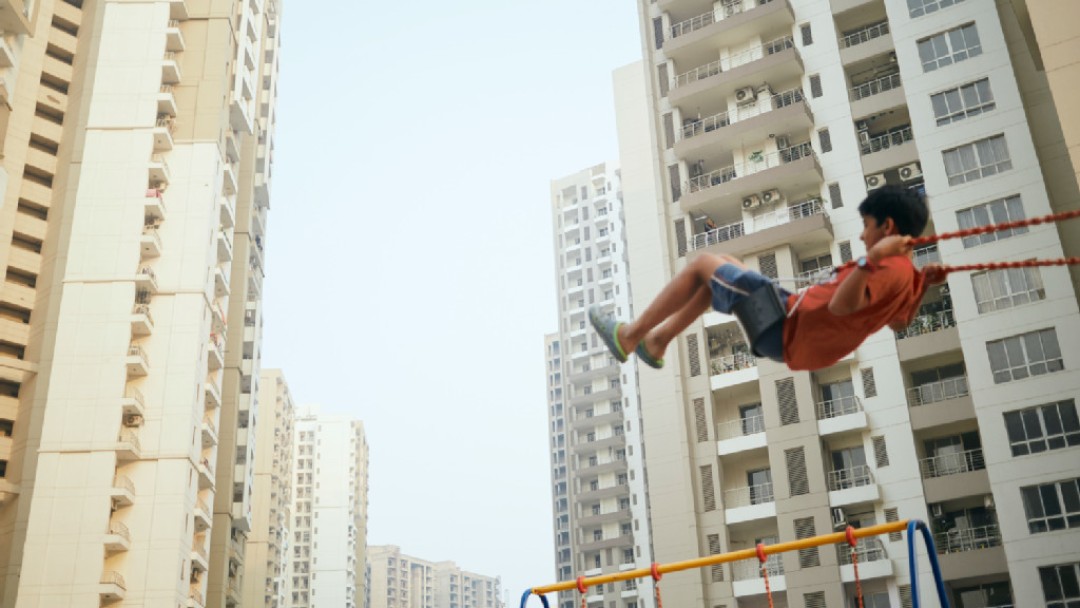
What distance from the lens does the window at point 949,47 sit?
37938 mm

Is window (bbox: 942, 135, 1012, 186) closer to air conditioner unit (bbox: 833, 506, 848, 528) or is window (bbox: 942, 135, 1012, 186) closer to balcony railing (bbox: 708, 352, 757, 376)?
balcony railing (bbox: 708, 352, 757, 376)

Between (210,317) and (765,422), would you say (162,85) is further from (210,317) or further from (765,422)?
(765,422)

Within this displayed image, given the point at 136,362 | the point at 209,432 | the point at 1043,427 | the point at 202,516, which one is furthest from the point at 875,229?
the point at 209,432

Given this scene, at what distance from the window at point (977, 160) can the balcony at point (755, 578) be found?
48.3 feet

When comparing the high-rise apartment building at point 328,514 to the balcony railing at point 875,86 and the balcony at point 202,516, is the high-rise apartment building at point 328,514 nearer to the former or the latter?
the balcony at point 202,516

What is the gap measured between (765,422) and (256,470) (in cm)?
5701

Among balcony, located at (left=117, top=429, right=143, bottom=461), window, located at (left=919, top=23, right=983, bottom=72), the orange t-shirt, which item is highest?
window, located at (left=919, top=23, right=983, bottom=72)

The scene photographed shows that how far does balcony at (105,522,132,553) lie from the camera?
39250mm

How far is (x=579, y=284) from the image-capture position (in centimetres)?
10256

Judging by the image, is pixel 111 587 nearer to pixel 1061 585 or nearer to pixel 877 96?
pixel 1061 585

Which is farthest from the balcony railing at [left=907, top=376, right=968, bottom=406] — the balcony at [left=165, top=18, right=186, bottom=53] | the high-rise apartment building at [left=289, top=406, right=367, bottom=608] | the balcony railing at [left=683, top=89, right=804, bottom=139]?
the high-rise apartment building at [left=289, top=406, right=367, bottom=608]

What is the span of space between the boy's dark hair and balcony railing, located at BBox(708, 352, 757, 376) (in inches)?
1340

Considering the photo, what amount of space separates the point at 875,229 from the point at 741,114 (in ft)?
125

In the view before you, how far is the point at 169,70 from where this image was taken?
158ft
